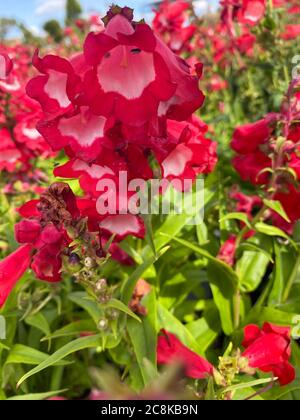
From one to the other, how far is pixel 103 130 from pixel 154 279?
0.57 meters

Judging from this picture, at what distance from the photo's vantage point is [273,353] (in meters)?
0.84

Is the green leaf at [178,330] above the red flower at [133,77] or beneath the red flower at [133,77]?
beneath

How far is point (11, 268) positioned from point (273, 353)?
1.64 feet

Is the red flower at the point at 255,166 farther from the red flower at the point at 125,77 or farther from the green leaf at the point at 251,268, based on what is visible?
the red flower at the point at 125,77

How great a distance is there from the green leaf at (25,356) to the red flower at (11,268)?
0.19m

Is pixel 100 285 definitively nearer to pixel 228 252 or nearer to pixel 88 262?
pixel 88 262

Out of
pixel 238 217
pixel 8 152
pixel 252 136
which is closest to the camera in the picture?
pixel 238 217

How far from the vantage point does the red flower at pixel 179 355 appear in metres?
0.77

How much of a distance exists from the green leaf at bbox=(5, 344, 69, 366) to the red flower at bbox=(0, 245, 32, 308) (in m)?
0.19

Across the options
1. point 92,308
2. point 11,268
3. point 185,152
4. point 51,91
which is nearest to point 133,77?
point 51,91

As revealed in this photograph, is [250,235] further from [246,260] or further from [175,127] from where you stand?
[175,127]

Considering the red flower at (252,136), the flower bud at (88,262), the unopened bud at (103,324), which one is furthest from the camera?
the red flower at (252,136)

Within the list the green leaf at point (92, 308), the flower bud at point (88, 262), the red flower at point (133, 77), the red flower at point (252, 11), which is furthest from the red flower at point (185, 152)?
the red flower at point (252, 11)

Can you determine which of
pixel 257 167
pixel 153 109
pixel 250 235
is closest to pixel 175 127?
pixel 153 109
